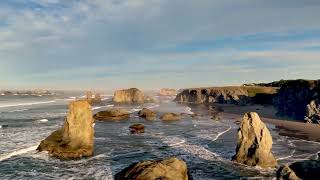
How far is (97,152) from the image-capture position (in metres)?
46.9

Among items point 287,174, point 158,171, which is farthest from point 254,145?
point 287,174

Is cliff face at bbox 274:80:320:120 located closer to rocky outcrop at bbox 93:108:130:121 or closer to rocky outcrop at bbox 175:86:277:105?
rocky outcrop at bbox 175:86:277:105

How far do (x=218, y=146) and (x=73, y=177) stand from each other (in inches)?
915

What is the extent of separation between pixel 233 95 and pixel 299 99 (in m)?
58.2

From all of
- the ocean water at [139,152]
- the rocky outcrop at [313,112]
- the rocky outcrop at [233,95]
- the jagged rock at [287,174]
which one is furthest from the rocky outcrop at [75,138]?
the rocky outcrop at [233,95]

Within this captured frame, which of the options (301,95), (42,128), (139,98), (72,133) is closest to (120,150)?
(72,133)

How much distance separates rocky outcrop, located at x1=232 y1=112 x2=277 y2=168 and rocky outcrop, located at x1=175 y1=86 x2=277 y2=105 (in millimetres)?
90318

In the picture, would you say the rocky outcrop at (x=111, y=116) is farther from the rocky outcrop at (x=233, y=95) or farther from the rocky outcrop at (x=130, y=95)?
the rocky outcrop at (x=130, y=95)

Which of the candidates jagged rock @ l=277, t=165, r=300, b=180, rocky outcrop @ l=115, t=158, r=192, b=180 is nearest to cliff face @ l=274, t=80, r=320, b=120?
rocky outcrop @ l=115, t=158, r=192, b=180

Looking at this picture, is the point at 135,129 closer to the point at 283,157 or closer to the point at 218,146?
the point at 218,146

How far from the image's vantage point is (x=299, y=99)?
90.9m

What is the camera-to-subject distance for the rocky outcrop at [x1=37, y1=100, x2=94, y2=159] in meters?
44.3

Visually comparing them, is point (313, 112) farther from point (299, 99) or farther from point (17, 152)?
point (17, 152)

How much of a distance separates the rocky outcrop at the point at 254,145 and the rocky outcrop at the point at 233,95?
9032 cm
